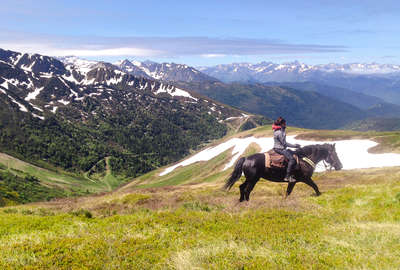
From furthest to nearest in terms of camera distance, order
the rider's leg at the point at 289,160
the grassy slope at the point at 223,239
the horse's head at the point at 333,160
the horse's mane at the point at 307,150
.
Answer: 1. the horse's head at the point at 333,160
2. the horse's mane at the point at 307,150
3. the rider's leg at the point at 289,160
4. the grassy slope at the point at 223,239

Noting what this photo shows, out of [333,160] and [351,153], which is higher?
[333,160]

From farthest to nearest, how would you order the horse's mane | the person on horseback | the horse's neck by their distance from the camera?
1. the horse's neck
2. the horse's mane
3. the person on horseback

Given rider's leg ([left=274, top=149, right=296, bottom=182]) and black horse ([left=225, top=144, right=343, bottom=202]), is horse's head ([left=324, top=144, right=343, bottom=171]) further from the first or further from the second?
rider's leg ([left=274, top=149, right=296, bottom=182])

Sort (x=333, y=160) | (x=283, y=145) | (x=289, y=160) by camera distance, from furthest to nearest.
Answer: (x=333, y=160)
(x=289, y=160)
(x=283, y=145)

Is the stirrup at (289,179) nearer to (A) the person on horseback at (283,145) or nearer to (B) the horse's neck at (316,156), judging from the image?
(A) the person on horseback at (283,145)

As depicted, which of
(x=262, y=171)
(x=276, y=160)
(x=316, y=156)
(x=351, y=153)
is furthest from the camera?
(x=351, y=153)

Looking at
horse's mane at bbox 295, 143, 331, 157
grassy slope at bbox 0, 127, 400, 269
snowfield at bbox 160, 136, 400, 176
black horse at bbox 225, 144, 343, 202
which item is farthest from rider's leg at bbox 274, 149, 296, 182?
snowfield at bbox 160, 136, 400, 176

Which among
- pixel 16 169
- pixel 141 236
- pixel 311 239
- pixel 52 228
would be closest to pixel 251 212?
pixel 311 239

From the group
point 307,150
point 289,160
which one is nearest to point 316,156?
point 307,150

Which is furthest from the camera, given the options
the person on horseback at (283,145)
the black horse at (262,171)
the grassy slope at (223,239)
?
the black horse at (262,171)

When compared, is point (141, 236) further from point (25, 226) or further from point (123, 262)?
point (25, 226)

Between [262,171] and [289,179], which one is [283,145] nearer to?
[262,171]

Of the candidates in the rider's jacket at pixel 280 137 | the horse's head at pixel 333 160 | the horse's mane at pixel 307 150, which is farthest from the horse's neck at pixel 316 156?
the rider's jacket at pixel 280 137

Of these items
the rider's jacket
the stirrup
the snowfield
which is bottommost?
the snowfield
